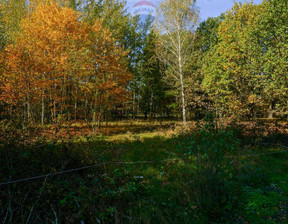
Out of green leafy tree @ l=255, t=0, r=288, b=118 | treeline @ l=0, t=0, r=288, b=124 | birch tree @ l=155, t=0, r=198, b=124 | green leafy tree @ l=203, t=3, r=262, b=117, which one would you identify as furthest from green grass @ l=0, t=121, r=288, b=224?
birch tree @ l=155, t=0, r=198, b=124

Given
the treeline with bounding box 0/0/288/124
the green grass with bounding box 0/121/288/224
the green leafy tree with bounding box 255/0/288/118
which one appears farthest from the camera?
the treeline with bounding box 0/0/288/124

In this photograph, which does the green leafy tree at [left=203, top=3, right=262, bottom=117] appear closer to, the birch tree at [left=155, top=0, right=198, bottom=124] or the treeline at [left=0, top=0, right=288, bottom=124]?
the treeline at [left=0, top=0, right=288, bottom=124]

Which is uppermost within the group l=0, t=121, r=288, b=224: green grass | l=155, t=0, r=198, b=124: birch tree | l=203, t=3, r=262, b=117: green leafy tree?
l=155, t=0, r=198, b=124: birch tree

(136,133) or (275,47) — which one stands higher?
(275,47)

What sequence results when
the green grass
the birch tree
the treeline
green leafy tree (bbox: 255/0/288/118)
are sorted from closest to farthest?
1. the green grass
2. green leafy tree (bbox: 255/0/288/118)
3. the treeline
4. the birch tree

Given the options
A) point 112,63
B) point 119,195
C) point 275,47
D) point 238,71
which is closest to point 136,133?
point 112,63

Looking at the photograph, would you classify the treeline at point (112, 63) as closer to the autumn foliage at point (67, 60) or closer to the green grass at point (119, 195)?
the autumn foliage at point (67, 60)

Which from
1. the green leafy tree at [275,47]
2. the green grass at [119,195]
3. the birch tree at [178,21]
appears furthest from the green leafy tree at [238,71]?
the green grass at [119,195]

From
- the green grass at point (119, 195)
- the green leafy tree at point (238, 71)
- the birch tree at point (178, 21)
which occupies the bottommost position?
the green grass at point (119, 195)

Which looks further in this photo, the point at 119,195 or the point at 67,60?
the point at 67,60

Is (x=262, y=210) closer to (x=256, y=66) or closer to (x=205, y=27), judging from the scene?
(x=256, y=66)

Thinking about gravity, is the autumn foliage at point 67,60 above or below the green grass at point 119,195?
above

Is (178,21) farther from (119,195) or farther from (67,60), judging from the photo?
(119,195)

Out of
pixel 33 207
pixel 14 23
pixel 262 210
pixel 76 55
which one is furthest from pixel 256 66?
pixel 14 23
